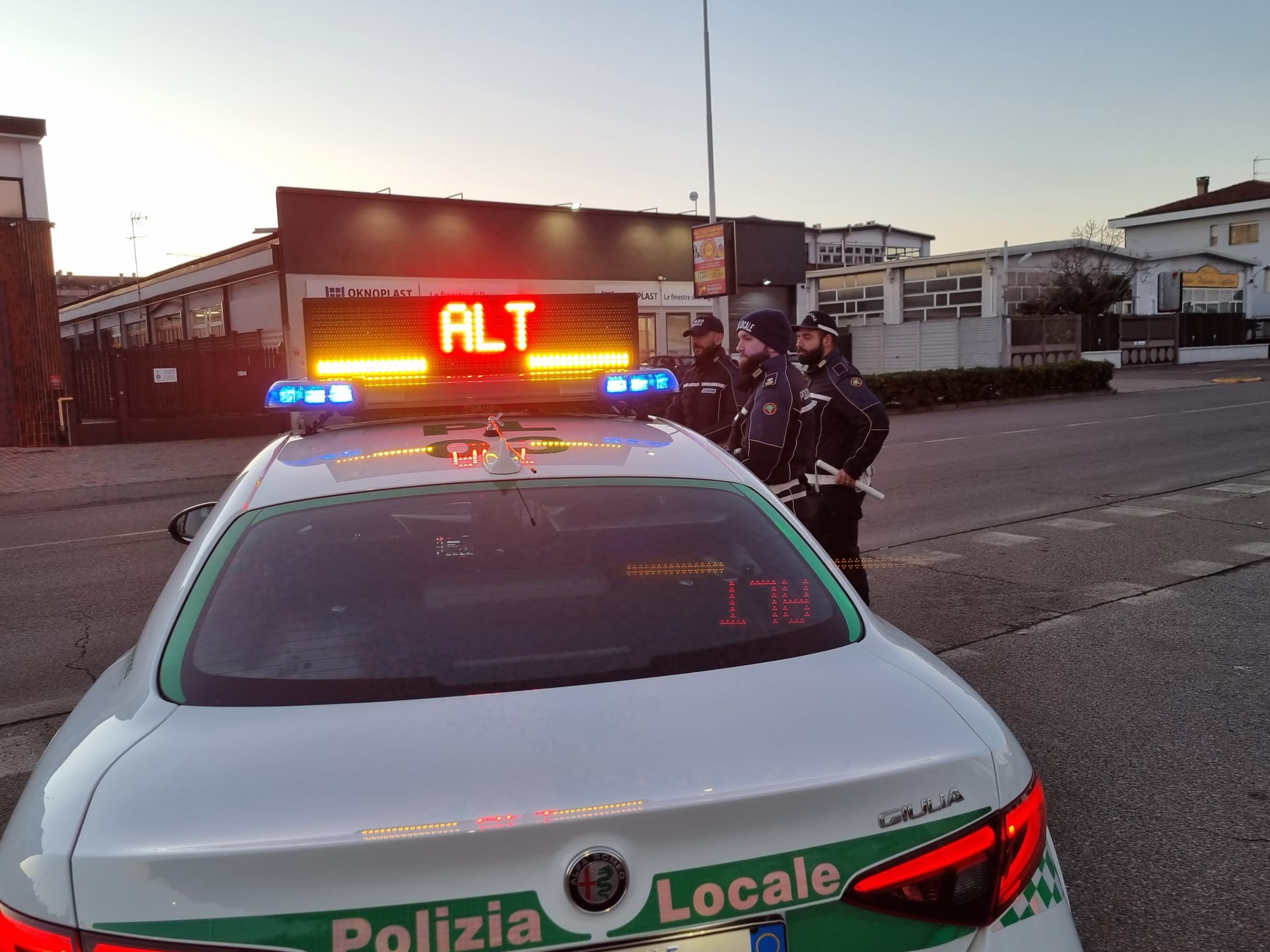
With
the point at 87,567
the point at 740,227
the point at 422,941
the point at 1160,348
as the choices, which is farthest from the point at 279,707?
the point at 1160,348

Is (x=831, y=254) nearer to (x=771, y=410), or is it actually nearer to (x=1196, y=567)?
(x=1196, y=567)

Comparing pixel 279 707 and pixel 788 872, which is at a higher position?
pixel 279 707

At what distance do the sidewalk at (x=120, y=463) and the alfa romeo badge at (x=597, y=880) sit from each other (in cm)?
1598

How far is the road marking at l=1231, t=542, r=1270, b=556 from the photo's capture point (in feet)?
A: 26.7

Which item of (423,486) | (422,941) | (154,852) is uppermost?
(423,486)

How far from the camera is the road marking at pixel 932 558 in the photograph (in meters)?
8.15

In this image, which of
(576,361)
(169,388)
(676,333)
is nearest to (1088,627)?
(576,361)

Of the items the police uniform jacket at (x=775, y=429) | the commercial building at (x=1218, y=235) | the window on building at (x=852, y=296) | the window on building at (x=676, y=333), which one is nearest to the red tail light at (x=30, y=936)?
the police uniform jacket at (x=775, y=429)

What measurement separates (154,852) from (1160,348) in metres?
53.9

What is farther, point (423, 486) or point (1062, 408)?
point (1062, 408)

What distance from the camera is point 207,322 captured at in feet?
118

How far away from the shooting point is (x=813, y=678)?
192 centimetres

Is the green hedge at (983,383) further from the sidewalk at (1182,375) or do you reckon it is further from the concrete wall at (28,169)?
the concrete wall at (28,169)

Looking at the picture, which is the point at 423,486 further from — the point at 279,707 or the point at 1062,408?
the point at 1062,408
